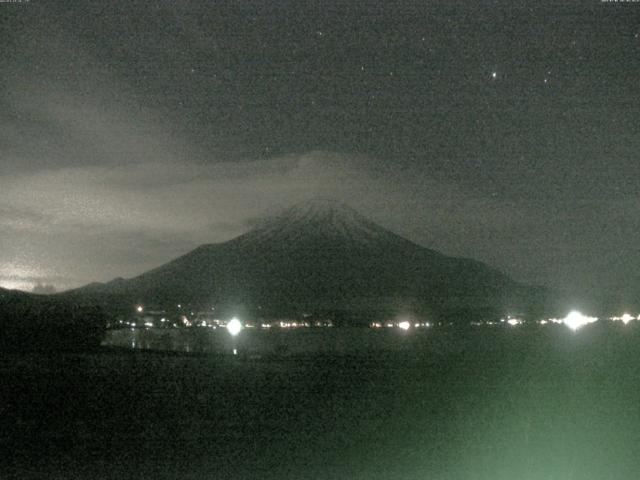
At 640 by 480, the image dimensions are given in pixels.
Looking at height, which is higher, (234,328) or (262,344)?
(234,328)

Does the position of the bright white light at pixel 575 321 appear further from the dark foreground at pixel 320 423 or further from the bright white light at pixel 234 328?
the dark foreground at pixel 320 423

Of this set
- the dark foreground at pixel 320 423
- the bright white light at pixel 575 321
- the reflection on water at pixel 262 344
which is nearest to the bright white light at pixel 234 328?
the reflection on water at pixel 262 344

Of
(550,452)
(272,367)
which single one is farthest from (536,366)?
(550,452)

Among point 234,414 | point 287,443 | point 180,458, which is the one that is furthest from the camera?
point 234,414

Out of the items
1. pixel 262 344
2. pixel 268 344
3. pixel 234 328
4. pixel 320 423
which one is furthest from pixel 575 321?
pixel 320 423

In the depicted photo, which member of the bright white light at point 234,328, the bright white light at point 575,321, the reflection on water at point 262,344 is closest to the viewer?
the reflection on water at point 262,344

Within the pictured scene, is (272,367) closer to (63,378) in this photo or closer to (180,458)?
(63,378)

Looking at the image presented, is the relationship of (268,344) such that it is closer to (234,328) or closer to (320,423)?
(320,423)

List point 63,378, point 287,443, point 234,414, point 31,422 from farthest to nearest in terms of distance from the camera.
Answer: point 63,378
point 234,414
point 31,422
point 287,443

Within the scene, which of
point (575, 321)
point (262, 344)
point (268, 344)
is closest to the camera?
point (262, 344)
